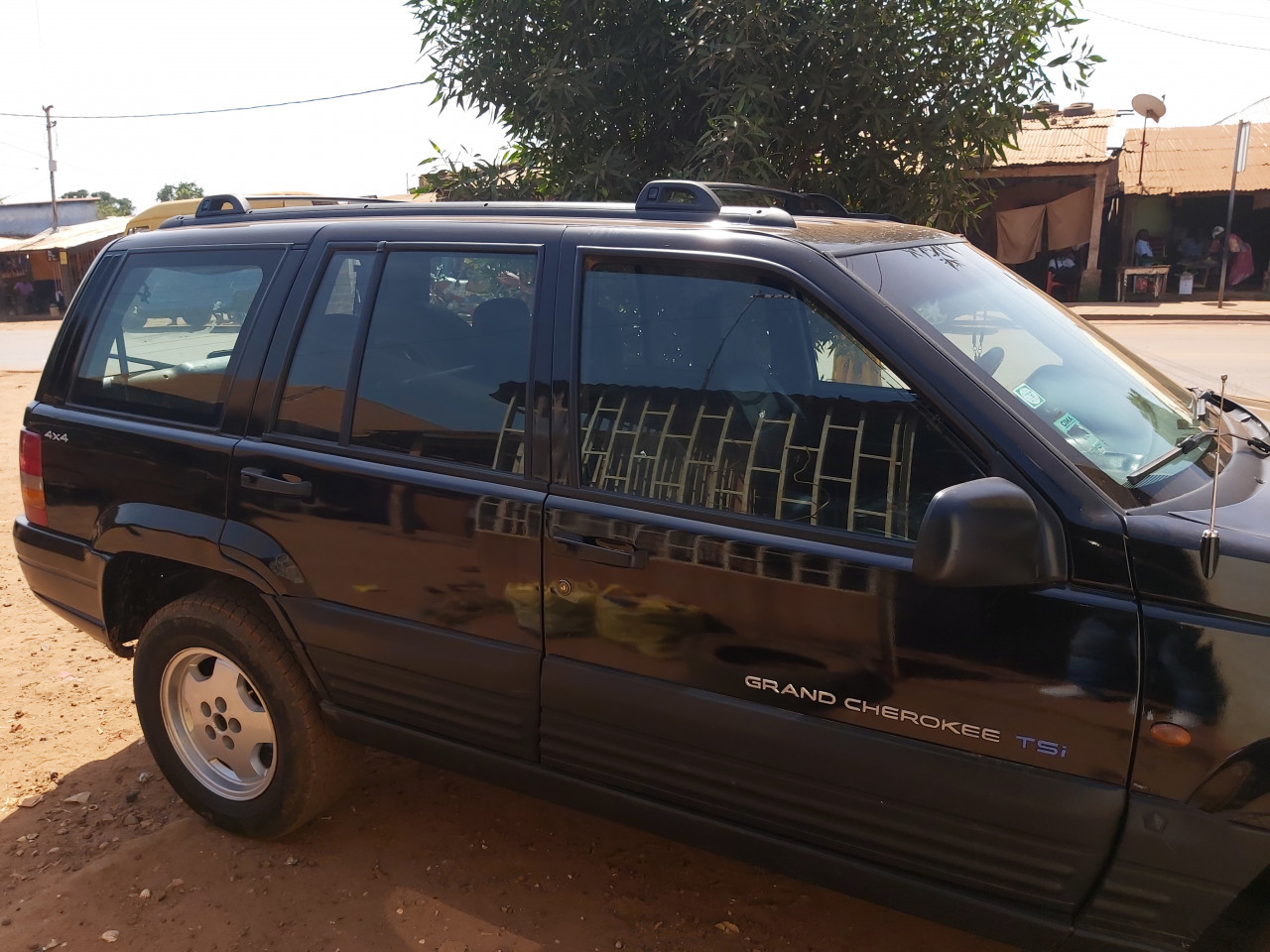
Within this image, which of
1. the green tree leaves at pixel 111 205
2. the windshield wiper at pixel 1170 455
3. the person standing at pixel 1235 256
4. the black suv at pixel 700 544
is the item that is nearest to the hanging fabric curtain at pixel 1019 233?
the person standing at pixel 1235 256

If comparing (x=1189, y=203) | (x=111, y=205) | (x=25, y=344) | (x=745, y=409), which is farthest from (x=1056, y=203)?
(x=111, y=205)

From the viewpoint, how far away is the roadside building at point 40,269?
3353 cm

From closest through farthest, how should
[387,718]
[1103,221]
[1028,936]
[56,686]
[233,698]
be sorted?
1. [1028,936]
2. [387,718]
3. [233,698]
4. [56,686]
5. [1103,221]

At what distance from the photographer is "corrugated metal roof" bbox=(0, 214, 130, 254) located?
3281 centimetres

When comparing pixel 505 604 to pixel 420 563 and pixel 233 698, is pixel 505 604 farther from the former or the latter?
pixel 233 698

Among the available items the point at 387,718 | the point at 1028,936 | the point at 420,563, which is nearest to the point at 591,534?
the point at 420,563

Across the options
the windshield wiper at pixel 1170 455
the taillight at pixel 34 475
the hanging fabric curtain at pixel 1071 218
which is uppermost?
the hanging fabric curtain at pixel 1071 218

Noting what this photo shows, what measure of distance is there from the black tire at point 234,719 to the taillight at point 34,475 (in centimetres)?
66

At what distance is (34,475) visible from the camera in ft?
11.2

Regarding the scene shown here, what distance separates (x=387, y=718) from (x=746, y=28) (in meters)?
3.66

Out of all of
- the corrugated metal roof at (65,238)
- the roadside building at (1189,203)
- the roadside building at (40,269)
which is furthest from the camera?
the roadside building at (40,269)

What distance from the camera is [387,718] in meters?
2.81

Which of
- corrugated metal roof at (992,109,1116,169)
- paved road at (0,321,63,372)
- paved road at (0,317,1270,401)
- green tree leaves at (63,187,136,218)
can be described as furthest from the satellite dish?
green tree leaves at (63,187,136,218)

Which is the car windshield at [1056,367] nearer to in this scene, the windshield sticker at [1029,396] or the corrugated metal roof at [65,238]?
the windshield sticker at [1029,396]
